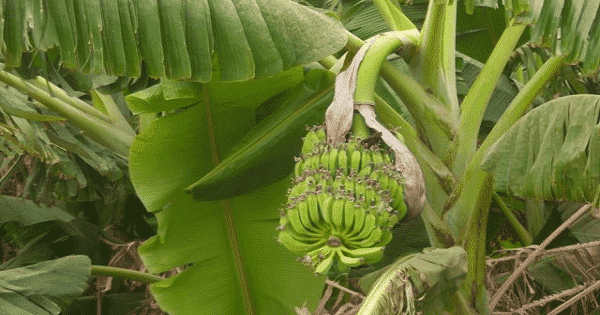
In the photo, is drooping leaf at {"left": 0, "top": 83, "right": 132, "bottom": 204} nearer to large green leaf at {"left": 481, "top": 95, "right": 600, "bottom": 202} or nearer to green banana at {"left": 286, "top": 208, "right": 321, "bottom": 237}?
green banana at {"left": 286, "top": 208, "right": 321, "bottom": 237}

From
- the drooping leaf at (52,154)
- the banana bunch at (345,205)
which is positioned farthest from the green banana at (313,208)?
the drooping leaf at (52,154)

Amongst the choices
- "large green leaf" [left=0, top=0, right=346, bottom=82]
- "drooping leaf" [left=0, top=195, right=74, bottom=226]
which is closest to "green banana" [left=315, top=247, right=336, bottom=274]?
"large green leaf" [left=0, top=0, right=346, bottom=82]

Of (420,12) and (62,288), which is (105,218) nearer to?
(62,288)

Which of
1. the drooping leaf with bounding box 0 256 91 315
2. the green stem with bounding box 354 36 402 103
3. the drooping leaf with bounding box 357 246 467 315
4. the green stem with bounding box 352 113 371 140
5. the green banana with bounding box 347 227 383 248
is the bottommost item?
the drooping leaf with bounding box 0 256 91 315

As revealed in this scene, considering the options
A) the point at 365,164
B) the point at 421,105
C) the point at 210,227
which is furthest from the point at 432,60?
the point at 210,227

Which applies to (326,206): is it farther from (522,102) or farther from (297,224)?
(522,102)

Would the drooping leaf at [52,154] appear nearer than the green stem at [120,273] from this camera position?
Yes

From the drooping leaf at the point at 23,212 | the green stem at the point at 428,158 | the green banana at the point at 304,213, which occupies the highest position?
Answer: the green banana at the point at 304,213

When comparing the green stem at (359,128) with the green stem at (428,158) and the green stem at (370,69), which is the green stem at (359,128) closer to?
the green stem at (370,69)
